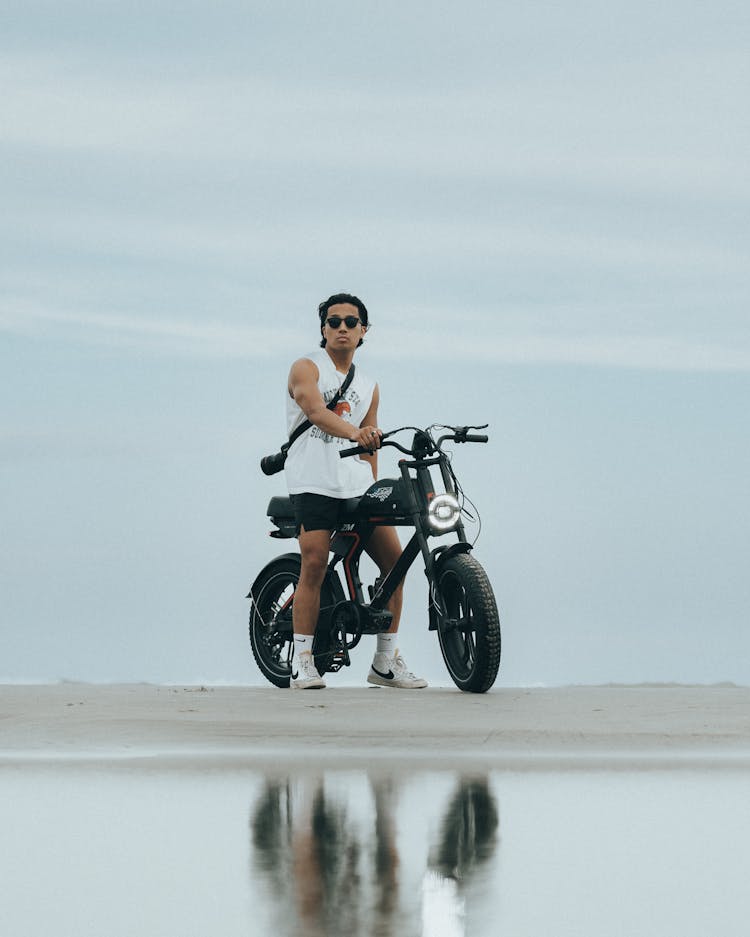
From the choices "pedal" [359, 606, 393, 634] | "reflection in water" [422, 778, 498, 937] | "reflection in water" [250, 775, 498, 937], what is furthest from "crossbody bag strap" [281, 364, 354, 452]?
"reflection in water" [422, 778, 498, 937]

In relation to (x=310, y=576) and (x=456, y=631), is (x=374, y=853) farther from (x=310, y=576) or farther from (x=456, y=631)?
(x=310, y=576)

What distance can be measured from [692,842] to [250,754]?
2.99m

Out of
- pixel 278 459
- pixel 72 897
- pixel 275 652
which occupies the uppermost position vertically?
pixel 278 459

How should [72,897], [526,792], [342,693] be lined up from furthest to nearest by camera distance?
[342,693] → [526,792] → [72,897]

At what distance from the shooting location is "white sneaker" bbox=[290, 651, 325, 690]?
414 inches

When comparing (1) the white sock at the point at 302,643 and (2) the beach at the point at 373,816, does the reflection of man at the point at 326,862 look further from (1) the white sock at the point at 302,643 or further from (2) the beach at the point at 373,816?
(1) the white sock at the point at 302,643

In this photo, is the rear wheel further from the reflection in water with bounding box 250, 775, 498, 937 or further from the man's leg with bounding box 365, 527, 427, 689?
the reflection in water with bounding box 250, 775, 498, 937

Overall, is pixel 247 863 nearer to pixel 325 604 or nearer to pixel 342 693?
pixel 342 693

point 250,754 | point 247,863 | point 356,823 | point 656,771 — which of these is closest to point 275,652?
point 250,754

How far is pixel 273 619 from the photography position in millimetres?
11633

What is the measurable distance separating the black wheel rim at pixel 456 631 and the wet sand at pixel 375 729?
25 centimetres

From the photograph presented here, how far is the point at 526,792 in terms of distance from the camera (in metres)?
6.25

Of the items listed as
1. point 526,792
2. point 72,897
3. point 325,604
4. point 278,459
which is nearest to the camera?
point 72,897

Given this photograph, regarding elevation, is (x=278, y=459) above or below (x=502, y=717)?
above
